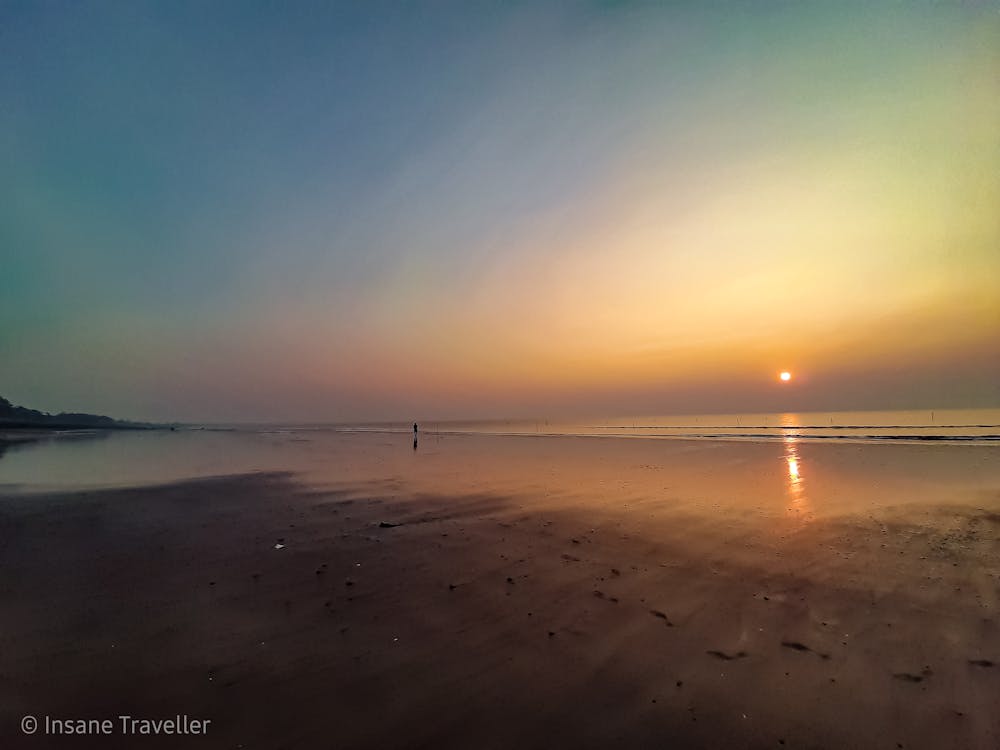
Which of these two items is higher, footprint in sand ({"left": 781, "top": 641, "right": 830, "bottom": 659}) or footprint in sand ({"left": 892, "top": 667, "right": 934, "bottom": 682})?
footprint in sand ({"left": 781, "top": 641, "right": 830, "bottom": 659})

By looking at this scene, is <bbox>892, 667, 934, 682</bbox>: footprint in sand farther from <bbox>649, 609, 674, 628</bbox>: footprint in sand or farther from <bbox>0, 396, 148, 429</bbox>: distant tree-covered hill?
<bbox>0, 396, 148, 429</bbox>: distant tree-covered hill

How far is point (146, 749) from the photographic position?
4258 mm

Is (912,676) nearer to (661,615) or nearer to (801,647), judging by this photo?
(801,647)

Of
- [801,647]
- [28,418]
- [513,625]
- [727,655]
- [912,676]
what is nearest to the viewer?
[912,676]

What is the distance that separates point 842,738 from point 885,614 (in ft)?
12.7

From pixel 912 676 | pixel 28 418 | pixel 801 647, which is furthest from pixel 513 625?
pixel 28 418

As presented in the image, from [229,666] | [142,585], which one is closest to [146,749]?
[229,666]

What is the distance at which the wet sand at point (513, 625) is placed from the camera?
4.69m

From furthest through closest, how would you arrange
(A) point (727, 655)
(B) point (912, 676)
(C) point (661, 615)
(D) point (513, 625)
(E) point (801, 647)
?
(C) point (661, 615) → (D) point (513, 625) → (E) point (801, 647) → (A) point (727, 655) → (B) point (912, 676)

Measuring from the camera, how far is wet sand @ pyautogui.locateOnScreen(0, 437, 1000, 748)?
185 inches

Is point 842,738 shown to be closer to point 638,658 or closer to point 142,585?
point 638,658

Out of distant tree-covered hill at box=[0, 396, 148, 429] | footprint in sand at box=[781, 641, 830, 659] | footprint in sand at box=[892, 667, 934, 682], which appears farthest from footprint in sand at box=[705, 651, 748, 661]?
distant tree-covered hill at box=[0, 396, 148, 429]

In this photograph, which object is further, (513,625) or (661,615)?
(661,615)

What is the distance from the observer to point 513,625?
6777 millimetres
